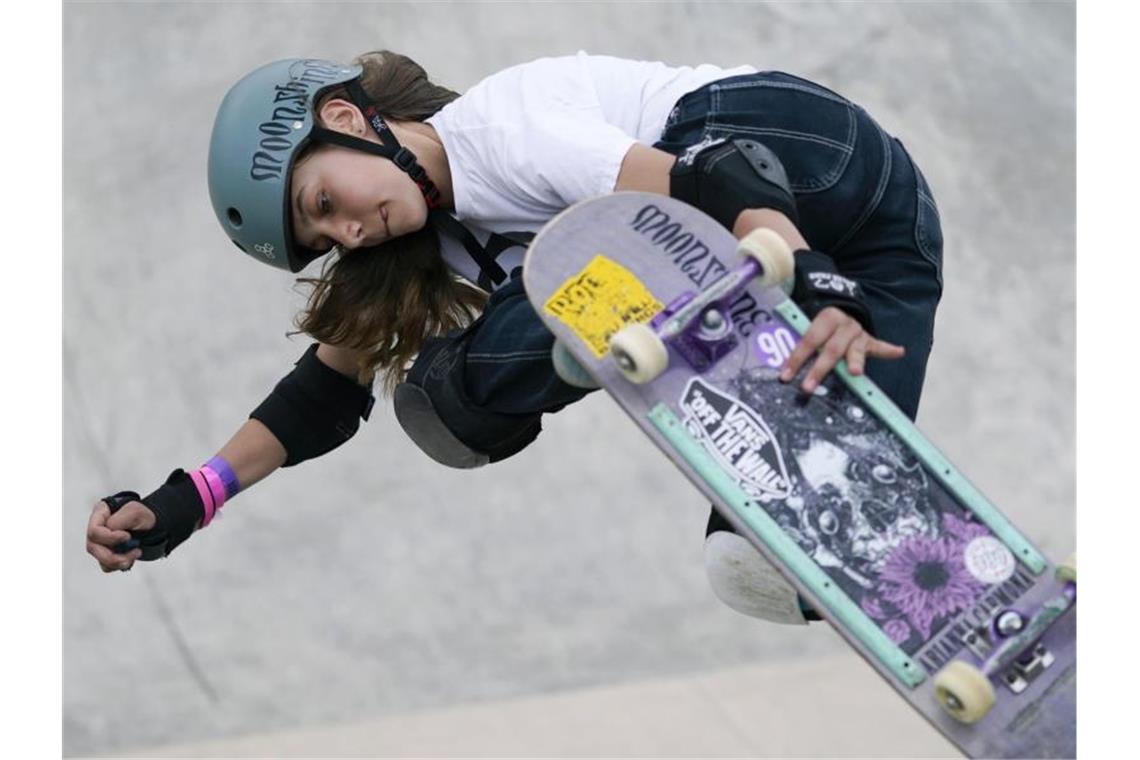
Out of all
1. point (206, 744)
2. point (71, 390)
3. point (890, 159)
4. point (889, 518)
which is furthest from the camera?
point (71, 390)

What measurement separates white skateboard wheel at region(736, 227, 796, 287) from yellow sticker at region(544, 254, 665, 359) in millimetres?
165

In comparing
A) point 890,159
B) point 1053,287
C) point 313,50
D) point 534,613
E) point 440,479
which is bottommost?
point 534,613

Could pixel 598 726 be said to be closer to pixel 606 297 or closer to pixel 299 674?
pixel 299 674

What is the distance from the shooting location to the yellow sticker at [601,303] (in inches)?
83.6

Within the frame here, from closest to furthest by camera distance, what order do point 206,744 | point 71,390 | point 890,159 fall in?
point 890,159 < point 206,744 < point 71,390

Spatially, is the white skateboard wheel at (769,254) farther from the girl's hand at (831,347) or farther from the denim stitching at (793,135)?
the denim stitching at (793,135)

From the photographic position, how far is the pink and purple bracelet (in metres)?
2.81

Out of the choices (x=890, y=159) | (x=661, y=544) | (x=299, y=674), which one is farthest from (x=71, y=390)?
(x=890, y=159)

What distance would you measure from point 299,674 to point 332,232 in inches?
128

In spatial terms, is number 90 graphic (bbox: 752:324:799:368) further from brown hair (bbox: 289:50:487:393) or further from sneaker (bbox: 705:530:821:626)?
brown hair (bbox: 289:50:487:393)

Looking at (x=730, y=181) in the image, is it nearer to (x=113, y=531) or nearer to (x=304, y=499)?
(x=113, y=531)

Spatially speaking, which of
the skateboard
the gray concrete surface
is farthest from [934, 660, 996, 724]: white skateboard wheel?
the gray concrete surface

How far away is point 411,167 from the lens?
8.52 feet

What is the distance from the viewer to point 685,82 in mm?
2602
